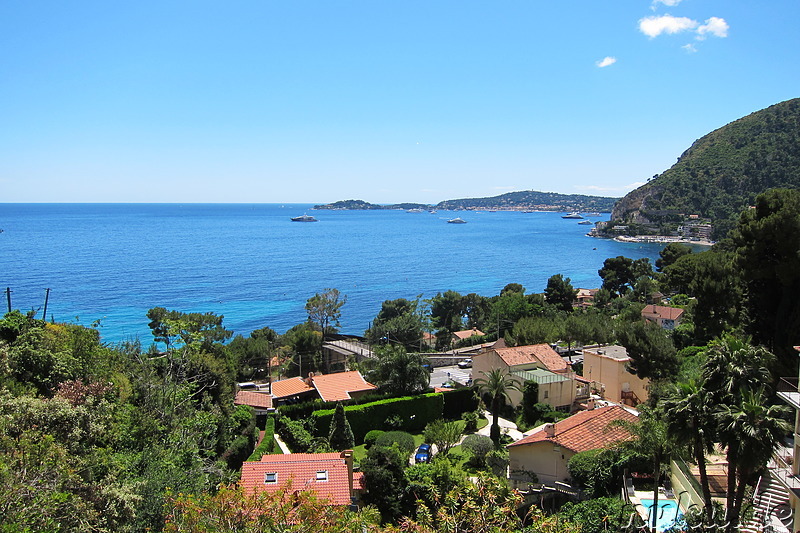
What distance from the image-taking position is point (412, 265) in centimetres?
11612

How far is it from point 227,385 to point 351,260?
94958 millimetres

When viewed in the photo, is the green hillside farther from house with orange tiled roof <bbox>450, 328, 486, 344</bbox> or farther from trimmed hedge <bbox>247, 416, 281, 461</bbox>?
trimmed hedge <bbox>247, 416, 281, 461</bbox>

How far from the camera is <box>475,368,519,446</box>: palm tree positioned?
2555 centimetres

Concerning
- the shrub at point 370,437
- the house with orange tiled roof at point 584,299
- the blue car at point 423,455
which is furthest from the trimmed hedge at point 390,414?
the house with orange tiled roof at point 584,299

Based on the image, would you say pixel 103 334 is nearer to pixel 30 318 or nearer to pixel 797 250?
pixel 30 318

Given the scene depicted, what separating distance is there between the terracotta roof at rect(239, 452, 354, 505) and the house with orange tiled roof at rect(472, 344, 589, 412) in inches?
585

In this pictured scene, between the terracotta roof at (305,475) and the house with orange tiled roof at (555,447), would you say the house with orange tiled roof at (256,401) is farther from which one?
the house with orange tiled roof at (555,447)

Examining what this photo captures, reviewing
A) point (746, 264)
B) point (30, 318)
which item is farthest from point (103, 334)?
point (746, 264)

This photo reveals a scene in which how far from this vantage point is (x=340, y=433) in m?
24.7

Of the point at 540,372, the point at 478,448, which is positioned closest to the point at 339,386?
the point at 478,448

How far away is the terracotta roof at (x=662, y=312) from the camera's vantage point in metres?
55.4

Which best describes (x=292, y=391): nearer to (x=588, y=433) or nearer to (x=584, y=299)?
(x=588, y=433)

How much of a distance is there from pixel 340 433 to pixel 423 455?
12.3ft

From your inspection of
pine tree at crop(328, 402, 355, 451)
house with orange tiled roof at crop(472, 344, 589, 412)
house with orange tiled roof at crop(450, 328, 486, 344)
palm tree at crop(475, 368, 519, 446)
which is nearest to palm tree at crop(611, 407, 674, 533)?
palm tree at crop(475, 368, 519, 446)
